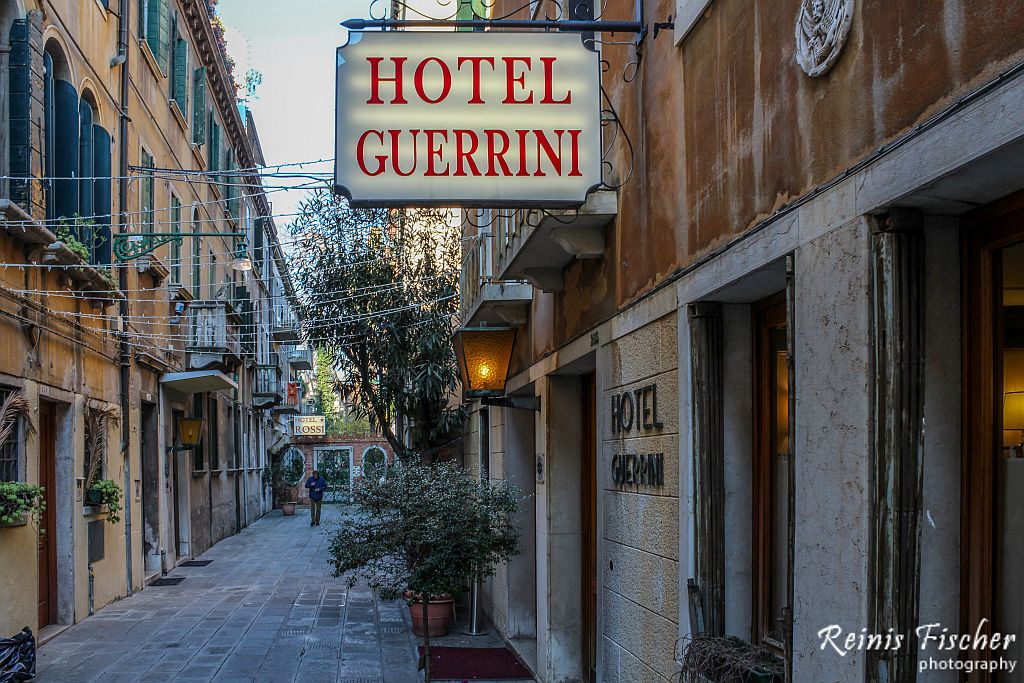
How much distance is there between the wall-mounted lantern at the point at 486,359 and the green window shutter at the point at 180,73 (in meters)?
11.9

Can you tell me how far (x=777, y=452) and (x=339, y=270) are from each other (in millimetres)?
15026

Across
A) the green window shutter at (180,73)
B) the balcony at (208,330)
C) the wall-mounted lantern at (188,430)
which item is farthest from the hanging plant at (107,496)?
the green window shutter at (180,73)

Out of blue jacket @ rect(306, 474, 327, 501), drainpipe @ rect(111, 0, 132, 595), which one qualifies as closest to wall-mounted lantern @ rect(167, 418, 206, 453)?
drainpipe @ rect(111, 0, 132, 595)

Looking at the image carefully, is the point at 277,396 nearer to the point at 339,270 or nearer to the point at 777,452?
the point at 339,270

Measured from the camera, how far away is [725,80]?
17.3 feet

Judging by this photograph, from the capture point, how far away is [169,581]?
19.2m

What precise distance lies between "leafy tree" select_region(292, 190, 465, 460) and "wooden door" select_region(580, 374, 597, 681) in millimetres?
8697

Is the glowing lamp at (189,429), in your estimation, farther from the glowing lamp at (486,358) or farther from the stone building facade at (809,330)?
the stone building facade at (809,330)

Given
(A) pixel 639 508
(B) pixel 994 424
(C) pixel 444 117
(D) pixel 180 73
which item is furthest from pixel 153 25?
(B) pixel 994 424

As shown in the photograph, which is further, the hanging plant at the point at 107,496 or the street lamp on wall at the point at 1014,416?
the hanging plant at the point at 107,496

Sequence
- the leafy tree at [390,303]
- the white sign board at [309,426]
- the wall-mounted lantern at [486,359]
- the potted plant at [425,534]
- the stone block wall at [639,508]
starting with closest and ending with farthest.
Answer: the stone block wall at [639,508] → the potted plant at [425,534] → the wall-mounted lantern at [486,359] → the leafy tree at [390,303] → the white sign board at [309,426]

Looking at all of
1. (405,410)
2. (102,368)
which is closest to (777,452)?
(102,368)

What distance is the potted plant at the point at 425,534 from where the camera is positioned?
1014cm

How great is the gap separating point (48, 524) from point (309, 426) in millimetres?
36502
